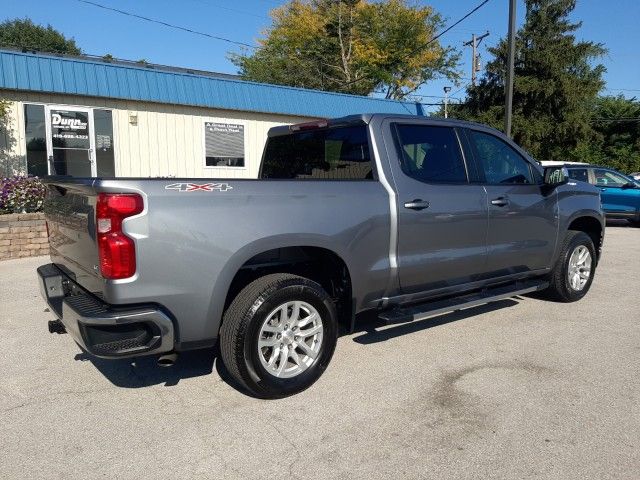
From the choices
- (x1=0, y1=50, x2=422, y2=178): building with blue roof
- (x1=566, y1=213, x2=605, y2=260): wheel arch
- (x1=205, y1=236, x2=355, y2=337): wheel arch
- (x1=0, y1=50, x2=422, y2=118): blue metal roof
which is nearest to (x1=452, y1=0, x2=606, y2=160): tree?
(x1=0, y1=50, x2=422, y2=118): blue metal roof

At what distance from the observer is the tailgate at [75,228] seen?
3129mm

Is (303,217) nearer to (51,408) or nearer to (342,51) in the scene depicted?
(51,408)

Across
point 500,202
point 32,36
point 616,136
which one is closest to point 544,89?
point 616,136

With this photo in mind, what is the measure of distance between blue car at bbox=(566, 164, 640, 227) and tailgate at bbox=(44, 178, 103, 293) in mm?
12810

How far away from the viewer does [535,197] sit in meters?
5.21

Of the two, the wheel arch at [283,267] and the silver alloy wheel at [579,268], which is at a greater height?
the wheel arch at [283,267]

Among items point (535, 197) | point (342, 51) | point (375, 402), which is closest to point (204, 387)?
point (375, 402)

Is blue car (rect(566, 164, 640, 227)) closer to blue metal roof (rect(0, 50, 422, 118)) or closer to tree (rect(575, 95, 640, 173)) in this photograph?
blue metal roof (rect(0, 50, 422, 118))

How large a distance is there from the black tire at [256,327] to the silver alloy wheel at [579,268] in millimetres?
3553

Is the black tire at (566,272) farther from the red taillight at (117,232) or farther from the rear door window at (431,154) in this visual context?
the red taillight at (117,232)

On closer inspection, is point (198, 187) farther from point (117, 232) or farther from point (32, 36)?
point (32, 36)

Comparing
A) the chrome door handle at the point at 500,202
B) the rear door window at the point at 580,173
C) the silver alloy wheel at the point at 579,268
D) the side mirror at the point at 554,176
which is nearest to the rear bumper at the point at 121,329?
the chrome door handle at the point at 500,202

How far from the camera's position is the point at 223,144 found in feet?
45.1

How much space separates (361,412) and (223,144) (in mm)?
11309
